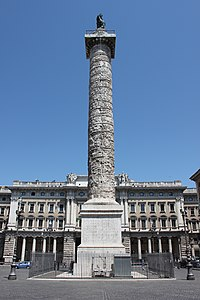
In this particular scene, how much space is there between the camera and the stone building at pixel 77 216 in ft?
127

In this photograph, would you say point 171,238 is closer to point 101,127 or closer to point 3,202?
point 3,202

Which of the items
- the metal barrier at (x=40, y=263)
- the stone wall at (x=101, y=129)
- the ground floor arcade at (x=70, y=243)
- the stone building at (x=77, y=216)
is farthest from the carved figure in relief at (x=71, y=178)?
the stone wall at (x=101, y=129)

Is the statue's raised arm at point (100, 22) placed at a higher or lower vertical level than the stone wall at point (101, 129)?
higher

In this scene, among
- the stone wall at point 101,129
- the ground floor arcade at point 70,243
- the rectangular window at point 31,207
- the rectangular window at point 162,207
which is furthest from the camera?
the rectangular window at point 31,207

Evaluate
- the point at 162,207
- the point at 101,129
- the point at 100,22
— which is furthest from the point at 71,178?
the point at 101,129

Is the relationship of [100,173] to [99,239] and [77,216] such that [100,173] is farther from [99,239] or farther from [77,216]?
[77,216]

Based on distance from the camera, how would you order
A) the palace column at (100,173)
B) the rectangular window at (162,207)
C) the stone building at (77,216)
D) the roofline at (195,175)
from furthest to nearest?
the rectangular window at (162,207)
the stone building at (77,216)
the roofline at (195,175)
the palace column at (100,173)

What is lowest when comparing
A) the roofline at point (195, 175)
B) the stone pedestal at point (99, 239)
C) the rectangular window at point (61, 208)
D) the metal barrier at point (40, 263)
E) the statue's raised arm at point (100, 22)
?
the metal barrier at point (40, 263)

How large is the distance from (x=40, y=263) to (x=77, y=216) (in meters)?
26.8

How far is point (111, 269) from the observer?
12.2 meters

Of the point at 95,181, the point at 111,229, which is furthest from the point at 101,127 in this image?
the point at 111,229

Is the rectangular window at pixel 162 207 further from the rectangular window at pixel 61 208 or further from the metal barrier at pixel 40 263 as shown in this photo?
the metal barrier at pixel 40 263

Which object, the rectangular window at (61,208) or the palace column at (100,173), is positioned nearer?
the palace column at (100,173)

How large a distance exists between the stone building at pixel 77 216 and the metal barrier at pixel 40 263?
22.8 meters
